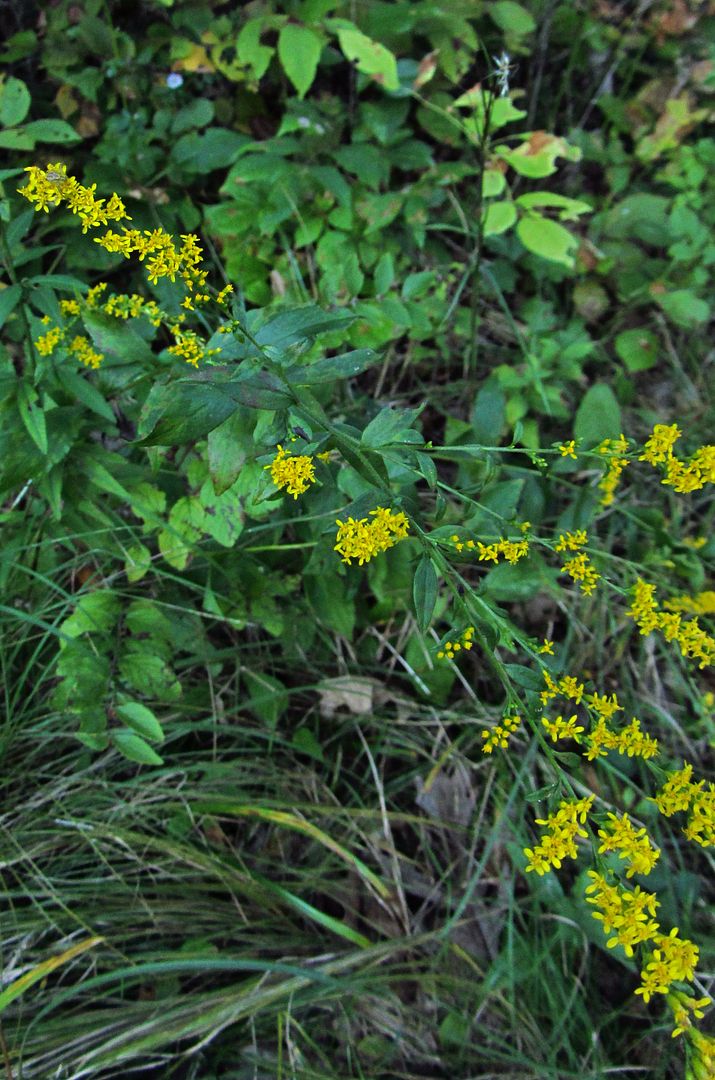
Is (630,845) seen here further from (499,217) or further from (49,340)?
(499,217)

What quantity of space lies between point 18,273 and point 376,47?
1.18 meters

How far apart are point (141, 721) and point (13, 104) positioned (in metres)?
1.63

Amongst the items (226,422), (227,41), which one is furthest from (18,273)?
(226,422)

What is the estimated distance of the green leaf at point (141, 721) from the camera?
5.56 feet

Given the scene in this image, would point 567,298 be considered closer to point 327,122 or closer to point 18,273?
point 327,122

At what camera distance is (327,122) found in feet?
7.45

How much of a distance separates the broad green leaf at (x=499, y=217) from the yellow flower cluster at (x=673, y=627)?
119cm

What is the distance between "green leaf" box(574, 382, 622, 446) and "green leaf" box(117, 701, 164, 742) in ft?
4.86

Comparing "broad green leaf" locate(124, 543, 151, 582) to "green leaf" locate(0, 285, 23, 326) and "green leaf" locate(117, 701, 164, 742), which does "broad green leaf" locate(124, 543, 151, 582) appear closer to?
"green leaf" locate(117, 701, 164, 742)

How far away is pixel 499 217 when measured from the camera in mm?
2172

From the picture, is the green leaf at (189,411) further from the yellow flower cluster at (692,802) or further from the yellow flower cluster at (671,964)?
the yellow flower cluster at (671,964)

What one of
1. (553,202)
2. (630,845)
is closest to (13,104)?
(553,202)

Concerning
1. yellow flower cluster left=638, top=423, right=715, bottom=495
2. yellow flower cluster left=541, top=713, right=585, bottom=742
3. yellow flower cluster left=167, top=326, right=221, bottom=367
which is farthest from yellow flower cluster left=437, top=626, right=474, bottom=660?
yellow flower cluster left=167, top=326, right=221, bottom=367

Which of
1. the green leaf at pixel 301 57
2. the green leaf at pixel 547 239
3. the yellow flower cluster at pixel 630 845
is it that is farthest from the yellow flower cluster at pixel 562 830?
the green leaf at pixel 301 57
